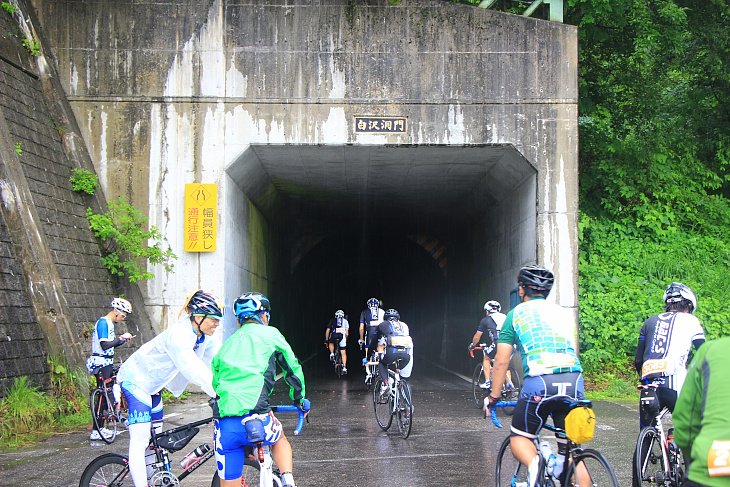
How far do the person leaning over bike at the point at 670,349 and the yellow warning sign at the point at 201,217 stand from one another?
9170 millimetres

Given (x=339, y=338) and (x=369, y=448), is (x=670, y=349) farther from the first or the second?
(x=339, y=338)

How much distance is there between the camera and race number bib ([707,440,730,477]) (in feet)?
7.43

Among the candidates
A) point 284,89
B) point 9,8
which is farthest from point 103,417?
point 9,8

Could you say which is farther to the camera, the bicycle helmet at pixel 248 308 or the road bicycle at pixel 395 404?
the road bicycle at pixel 395 404

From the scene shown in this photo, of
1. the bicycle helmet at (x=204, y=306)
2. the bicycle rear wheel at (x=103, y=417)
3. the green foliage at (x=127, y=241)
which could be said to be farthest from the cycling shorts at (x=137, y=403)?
the green foliage at (x=127, y=241)

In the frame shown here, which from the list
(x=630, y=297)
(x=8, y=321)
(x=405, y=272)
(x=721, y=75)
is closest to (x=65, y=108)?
(x=8, y=321)

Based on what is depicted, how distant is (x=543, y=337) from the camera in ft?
13.9

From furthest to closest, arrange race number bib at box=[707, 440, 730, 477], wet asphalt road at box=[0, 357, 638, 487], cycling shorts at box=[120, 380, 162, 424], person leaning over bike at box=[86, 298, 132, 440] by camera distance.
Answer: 1. person leaning over bike at box=[86, 298, 132, 440]
2. wet asphalt road at box=[0, 357, 638, 487]
3. cycling shorts at box=[120, 380, 162, 424]
4. race number bib at box=[707, 440, 730, 477]

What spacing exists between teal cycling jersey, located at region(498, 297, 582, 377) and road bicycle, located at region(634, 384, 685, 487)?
4.75ft

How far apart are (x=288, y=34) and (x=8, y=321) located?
7.40m

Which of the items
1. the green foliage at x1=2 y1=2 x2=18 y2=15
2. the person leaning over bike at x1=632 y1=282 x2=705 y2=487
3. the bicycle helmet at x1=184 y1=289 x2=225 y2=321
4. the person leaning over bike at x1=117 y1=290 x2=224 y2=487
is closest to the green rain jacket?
the person leaning over bike at x1=117 y1=290 x2=224 y2=487

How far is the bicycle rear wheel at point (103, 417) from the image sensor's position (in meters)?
8.45

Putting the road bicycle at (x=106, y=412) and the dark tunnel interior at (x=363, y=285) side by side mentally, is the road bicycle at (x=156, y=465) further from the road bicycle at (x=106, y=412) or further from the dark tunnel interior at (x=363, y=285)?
the dark tunnel interior at (x=363, y=285)

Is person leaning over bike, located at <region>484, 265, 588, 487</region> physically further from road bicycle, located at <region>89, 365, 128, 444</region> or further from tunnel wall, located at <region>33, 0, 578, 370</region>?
tunnel wall, located at <region>33, 0, 578, 370</region>
